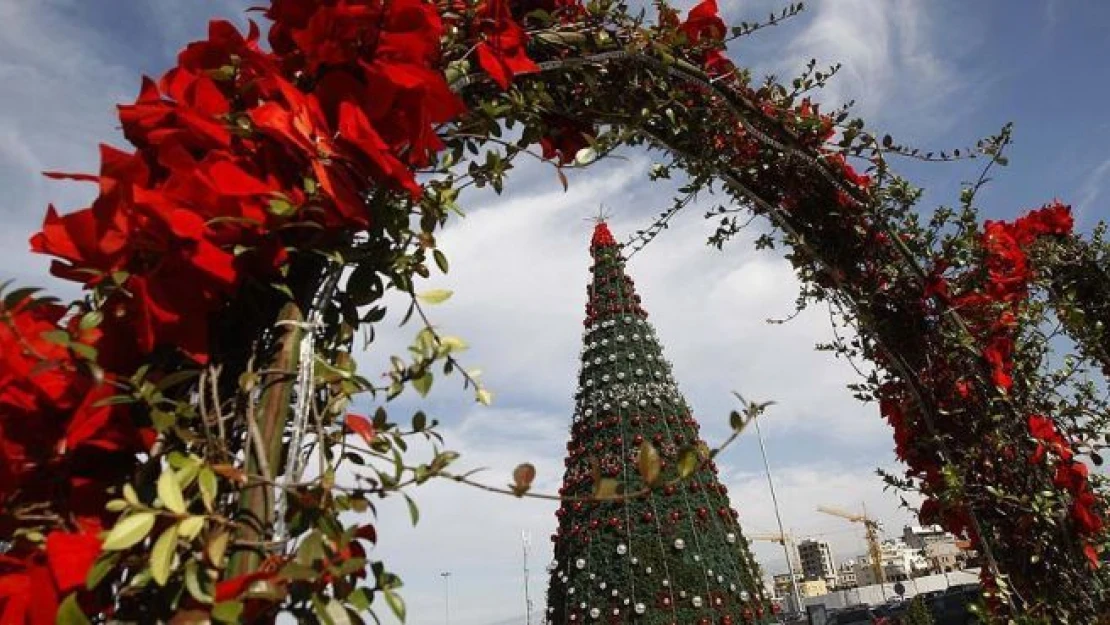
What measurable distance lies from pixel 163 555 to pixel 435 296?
577 millimetres

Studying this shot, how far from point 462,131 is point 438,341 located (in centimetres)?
63

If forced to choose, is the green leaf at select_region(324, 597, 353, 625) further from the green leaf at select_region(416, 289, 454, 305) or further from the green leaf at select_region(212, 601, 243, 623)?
the green leaf at select_region(416, 289, 454, 305)

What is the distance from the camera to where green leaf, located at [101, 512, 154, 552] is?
2.48ft

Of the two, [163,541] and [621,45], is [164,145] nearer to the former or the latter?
[163,541]

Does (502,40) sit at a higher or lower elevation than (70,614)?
higher

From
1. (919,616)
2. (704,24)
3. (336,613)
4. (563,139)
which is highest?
(704,24)

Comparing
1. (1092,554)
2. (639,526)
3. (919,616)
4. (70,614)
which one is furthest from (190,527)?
(919,616)

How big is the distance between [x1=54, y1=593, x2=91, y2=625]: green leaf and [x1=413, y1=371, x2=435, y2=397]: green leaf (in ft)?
1.71

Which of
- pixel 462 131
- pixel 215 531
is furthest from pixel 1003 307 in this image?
pixel 215 531

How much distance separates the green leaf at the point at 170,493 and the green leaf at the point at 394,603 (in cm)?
28

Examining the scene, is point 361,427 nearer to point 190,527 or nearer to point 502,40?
point 190,527

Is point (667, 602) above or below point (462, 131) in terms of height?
below

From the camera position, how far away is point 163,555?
77 centimetres

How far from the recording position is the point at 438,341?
1159 mm
